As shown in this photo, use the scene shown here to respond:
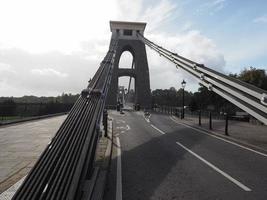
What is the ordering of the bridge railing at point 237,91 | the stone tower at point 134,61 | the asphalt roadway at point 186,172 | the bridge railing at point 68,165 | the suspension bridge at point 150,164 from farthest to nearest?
the stone tower at point 134,61
the bridge railing at point 237,91
the asphalt roadway at point 186,172
the suspension bridge at point 150,164
the bridge railing at point 68,165

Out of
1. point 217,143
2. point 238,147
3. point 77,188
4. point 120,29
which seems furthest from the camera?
point 120,29

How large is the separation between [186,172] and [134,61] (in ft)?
267

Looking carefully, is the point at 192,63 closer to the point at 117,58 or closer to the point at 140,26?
the point at 117,58

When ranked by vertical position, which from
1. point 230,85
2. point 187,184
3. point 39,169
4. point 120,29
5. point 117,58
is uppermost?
point 120,29

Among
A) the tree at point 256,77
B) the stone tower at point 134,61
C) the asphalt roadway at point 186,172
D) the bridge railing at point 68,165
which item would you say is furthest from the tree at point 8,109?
the stone tower at point 134,61

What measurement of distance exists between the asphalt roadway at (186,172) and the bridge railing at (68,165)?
1052 mm

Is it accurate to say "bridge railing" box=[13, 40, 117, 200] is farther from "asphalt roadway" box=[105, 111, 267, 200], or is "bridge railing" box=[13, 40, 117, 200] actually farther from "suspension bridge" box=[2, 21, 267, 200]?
"asphalt roadway" box=[105, 111, 267, 200]

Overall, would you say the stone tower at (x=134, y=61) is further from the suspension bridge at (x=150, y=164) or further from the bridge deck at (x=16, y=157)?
the suspension bridge at (x=150, y=164)

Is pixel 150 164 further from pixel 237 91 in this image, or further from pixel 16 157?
pixel 237 91

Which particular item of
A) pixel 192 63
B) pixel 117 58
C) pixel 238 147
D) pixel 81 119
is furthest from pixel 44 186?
pixel 117 58

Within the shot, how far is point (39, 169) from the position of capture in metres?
6.46

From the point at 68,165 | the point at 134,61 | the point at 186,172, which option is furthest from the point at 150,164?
the point at 134,61

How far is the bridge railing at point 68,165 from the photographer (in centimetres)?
559

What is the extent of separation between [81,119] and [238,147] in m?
7.85
